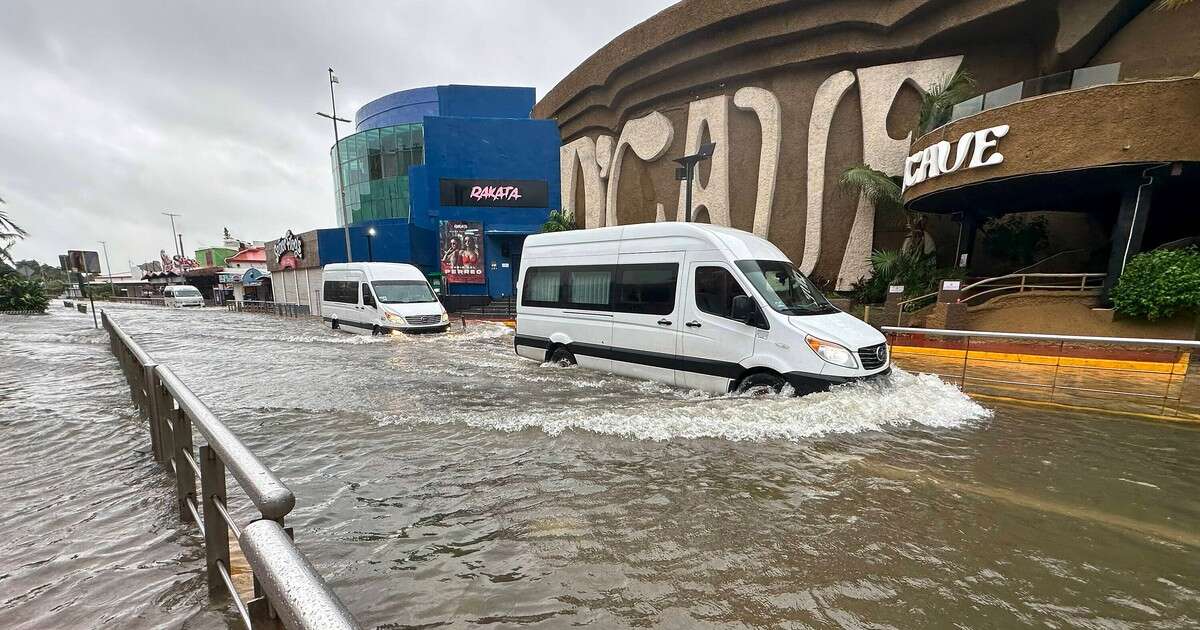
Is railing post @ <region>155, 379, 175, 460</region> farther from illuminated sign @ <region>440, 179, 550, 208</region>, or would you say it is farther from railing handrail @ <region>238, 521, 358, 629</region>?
illuminated sign @ <region>440, 179, 550, 208</region>

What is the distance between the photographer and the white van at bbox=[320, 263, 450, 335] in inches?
512

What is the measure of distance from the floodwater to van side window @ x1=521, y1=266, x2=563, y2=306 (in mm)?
2844

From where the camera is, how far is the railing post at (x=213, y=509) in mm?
1902

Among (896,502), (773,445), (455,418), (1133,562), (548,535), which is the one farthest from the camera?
(455,418)

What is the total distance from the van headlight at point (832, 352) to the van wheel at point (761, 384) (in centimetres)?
60

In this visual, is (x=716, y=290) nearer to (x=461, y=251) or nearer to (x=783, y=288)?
(x=783, y=288)

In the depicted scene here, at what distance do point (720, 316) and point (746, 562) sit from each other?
384cm

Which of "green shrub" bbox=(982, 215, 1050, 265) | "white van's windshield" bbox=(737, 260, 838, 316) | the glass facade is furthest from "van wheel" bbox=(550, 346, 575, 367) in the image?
the glass facade

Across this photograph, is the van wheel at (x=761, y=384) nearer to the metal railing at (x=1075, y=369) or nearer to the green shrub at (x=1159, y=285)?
the metal railing at (x=1075, y=369)

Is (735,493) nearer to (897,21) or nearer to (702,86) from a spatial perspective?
(897,21)

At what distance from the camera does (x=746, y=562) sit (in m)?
2.80

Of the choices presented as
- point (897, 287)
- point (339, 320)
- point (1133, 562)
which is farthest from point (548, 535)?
point (339, 320)

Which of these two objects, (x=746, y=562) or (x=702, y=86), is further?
(x=702, y=86)

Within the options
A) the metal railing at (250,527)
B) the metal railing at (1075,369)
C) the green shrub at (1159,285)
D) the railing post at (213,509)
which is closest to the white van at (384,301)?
the metal railing at (250,527)
